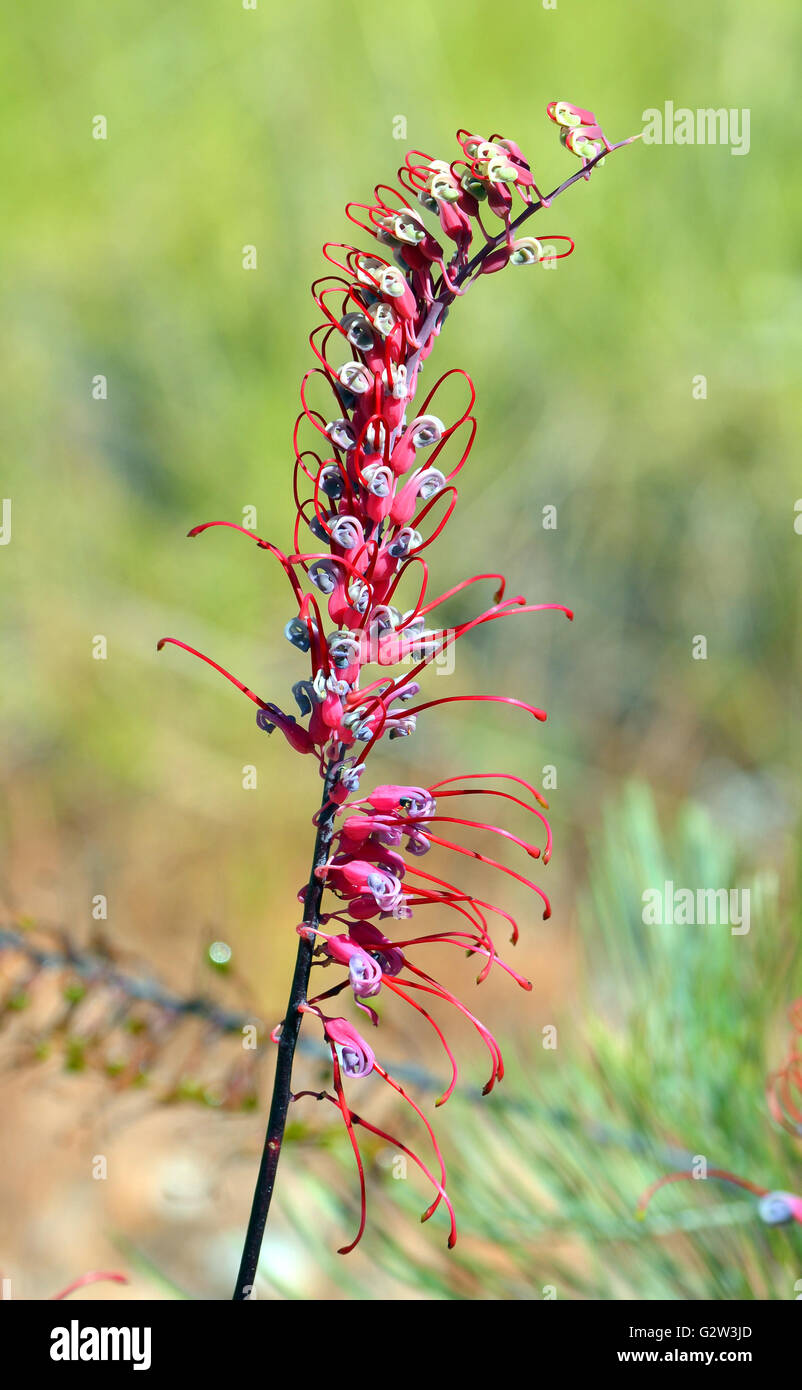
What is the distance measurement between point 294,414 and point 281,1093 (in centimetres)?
102

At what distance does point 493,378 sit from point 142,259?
39 cm

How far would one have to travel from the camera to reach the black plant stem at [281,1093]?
18 cm

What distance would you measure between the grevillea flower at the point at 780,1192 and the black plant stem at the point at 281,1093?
0.48 ft

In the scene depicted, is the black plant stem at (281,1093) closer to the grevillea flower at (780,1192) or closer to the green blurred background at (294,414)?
the grevillea flower at (780,1192)

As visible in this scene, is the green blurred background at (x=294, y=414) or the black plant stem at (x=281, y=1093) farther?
the green blurred background at (x=294, y=414)

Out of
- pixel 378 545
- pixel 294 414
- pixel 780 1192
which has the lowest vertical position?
pixel 780 1192

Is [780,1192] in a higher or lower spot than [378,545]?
lower

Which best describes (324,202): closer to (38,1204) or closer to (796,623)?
(796,623)

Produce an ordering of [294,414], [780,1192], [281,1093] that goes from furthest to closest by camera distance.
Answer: [294,414] < [780,1192] < [281,1093]

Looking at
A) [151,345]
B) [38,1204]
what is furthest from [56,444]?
[38,1204]

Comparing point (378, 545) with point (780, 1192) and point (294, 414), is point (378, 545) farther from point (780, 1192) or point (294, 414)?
point (294, 414)

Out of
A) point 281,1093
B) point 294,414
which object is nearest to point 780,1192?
point 281,1093

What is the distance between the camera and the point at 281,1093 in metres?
0.18

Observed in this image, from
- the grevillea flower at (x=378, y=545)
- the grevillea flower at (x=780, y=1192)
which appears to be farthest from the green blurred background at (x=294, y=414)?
the grevillea flower at (x=378, y=545)
